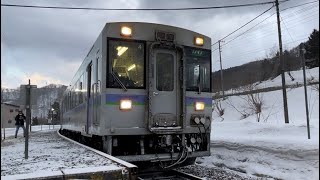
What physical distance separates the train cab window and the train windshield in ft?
4.10

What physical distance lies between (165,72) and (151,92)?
0.69 metres

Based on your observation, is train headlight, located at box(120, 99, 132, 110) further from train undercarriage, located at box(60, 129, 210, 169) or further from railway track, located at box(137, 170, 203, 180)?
railway track, located at box(137, 170, 203, 180)

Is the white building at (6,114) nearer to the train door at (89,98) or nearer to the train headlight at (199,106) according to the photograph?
the train door at (89,98)

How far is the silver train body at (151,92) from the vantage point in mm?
8523

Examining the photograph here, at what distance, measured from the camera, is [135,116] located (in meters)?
8.62

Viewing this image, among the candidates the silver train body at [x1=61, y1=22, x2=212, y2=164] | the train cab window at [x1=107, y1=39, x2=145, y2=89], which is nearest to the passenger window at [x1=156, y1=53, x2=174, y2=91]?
the silver train body at [x1=61, y1=22, x2=212, y2=164]

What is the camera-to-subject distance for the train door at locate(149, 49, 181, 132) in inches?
347

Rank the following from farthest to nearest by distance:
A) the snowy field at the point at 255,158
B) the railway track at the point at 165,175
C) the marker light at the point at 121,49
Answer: the railway track at the point at 165,175 → the marker light at the point at 121,49 → the snowy field at the point at 255,158

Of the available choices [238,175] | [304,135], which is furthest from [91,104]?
[304,135]

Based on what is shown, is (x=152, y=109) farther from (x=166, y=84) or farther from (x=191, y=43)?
(x=191, y=43)

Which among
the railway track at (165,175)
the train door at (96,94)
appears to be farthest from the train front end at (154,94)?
the train door at (96,94)

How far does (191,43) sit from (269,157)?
11.2 feet

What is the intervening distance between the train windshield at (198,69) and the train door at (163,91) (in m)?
0.39

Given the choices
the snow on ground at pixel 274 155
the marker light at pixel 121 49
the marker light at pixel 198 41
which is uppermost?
the marker light at pixel 198 41
